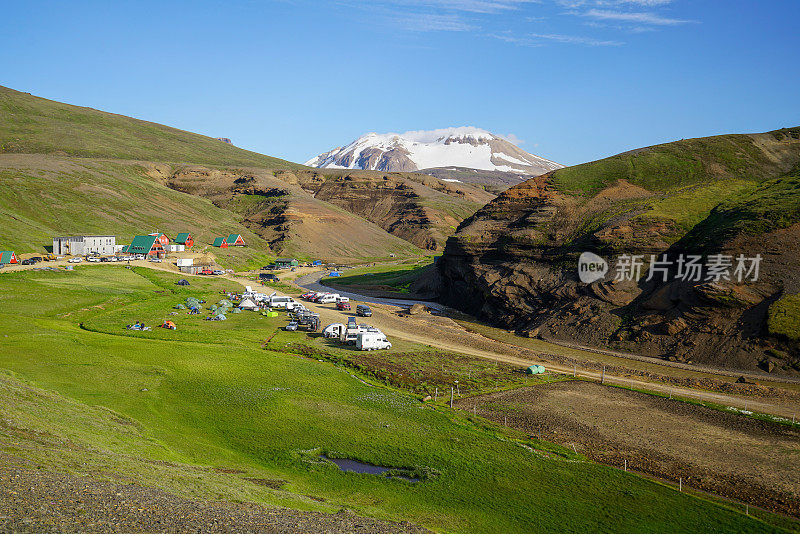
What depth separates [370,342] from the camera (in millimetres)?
51844

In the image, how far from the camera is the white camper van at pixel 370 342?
2035 inches

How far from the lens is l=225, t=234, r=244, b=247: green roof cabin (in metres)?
149

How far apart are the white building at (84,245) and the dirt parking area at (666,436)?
103748 mm

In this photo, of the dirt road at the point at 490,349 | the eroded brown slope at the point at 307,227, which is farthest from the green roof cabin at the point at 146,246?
the eroded brown slope at the point at 307,227

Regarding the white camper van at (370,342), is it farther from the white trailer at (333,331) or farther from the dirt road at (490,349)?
the dirt road at (490,349)

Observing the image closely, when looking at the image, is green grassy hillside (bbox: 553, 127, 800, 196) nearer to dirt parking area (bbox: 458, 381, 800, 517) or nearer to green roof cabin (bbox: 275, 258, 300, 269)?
dirt parking area (bbox: 458, 381, 800, 517)

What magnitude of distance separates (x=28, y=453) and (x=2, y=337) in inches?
1272

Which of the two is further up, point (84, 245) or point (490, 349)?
point (84, 245)

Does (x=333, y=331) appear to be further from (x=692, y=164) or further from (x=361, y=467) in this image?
(x=692, y=164)

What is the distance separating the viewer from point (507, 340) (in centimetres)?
6462

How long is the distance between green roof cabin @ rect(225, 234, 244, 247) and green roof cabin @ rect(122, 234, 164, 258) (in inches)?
1048

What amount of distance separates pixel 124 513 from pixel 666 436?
28.8m

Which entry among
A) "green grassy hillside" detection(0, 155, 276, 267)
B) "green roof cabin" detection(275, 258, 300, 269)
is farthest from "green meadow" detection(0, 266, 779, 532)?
"green roof cabin" detection(275, 258, 300, 269)

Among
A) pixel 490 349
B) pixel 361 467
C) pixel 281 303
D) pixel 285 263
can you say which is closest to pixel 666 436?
pixel 361 467
